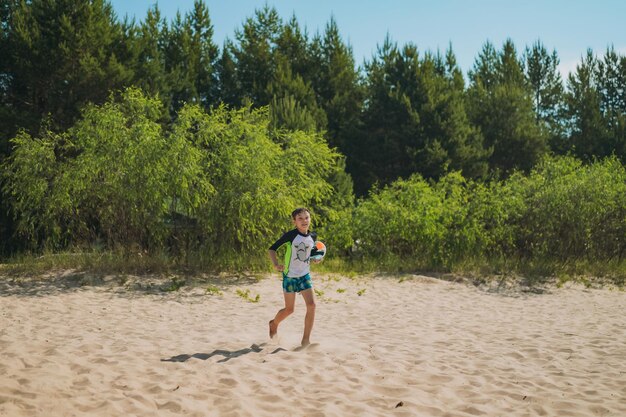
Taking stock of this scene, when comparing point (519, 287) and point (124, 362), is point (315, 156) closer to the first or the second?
point (519, 287)

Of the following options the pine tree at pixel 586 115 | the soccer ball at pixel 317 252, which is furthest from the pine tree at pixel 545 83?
the soccer ball at pixel 317 252

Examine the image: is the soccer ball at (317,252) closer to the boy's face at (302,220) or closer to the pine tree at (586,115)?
the boy's face at (302,220)

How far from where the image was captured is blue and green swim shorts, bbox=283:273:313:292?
20.8 feet

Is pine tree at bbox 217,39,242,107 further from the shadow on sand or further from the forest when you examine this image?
the shadow on sand

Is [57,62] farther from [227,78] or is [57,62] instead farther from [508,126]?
[508,126]

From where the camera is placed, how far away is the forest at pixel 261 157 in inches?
491

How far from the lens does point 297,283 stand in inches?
250

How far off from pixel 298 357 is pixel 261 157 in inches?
283

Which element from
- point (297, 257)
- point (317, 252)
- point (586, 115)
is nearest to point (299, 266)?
point (297, 257)

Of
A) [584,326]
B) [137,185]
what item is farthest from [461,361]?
[137,185]

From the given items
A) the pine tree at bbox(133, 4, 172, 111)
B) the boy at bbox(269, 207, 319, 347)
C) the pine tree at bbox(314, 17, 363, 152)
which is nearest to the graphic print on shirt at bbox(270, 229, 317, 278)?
the boy at bbox(269, 207, 319, 347)

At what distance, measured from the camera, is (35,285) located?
1097 centimetres

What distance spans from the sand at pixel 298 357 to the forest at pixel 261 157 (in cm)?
257

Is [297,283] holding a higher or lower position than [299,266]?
lower
